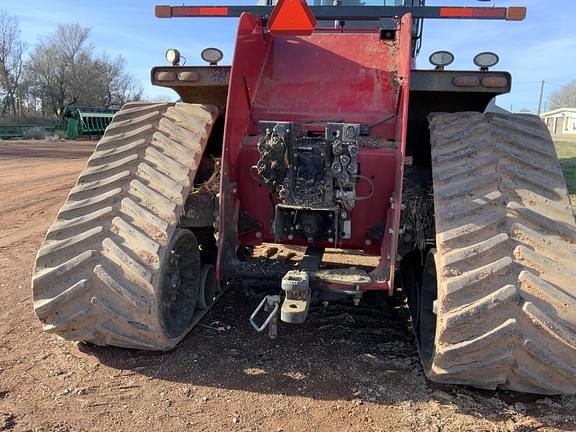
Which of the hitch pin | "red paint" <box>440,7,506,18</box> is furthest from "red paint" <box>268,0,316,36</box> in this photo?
the hitch pin

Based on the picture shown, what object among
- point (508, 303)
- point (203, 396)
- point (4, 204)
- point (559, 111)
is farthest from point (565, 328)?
point (559, 111)

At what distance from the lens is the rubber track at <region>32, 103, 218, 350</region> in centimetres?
320

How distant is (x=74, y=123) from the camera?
32312 millimetres

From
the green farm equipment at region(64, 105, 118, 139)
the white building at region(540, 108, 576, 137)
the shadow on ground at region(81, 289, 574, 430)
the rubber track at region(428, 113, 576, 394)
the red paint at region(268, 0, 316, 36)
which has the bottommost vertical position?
the white building at region(540, 108, 576, 137)

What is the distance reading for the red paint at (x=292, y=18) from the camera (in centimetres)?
384

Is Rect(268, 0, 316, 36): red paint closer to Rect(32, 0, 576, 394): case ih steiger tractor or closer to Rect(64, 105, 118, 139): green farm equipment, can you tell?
Rect(32, 0, 576, 394): case ih steiger tractor

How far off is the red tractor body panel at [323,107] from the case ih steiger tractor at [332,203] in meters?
0.02

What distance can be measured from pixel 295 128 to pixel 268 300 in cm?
115

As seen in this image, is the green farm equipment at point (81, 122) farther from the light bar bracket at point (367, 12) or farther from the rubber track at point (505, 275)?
the rubber track at point (505, 275)

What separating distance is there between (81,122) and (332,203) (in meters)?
31.6

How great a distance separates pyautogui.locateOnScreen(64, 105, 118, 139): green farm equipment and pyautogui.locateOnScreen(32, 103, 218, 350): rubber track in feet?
98.6

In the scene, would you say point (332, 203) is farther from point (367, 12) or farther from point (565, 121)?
point (565, 121)

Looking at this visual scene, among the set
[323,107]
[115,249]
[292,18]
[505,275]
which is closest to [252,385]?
[115,249]

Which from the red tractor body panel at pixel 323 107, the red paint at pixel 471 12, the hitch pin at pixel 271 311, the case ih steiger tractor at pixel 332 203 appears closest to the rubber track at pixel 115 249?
the case ih steiger tractor at pixel 332 203
